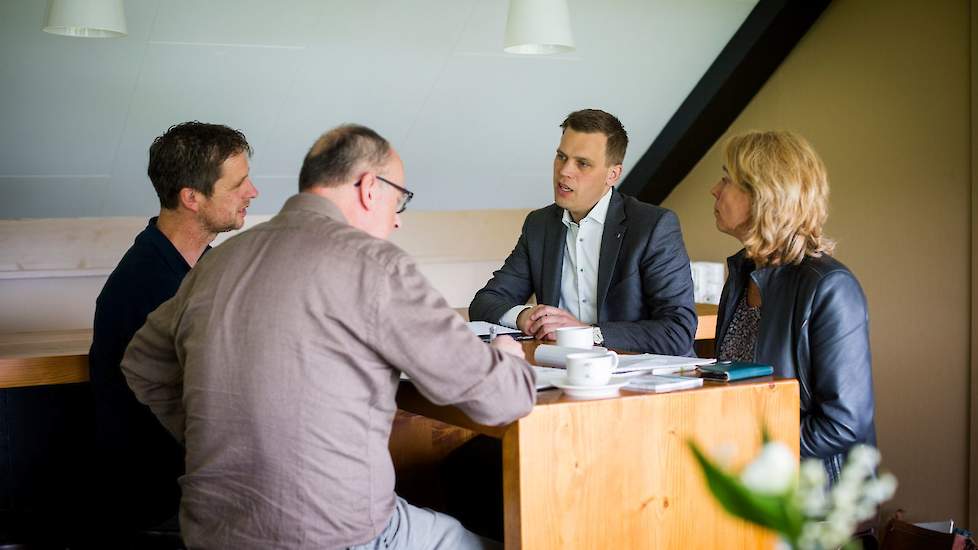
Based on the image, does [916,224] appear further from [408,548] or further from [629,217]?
[408,548]

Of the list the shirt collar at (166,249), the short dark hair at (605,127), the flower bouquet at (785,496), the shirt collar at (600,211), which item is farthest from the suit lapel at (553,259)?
the flower bouquet at (785,496)

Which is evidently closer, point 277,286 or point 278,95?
point 277,286

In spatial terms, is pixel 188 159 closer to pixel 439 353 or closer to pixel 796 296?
pixel 439 353

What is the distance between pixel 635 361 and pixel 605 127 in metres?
1.16

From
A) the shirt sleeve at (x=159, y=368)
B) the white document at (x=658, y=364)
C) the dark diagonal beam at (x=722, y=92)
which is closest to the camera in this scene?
the shirt sleeve at (x=159, y=368)

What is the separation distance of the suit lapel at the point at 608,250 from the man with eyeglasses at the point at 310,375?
132 centimetres

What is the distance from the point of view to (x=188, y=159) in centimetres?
262

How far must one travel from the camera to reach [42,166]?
3.98m

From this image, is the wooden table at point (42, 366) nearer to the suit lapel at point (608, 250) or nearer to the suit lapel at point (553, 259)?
the suit lapel at point (553, 259)

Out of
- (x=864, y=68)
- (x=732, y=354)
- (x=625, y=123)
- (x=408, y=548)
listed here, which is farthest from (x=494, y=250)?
(x=408, y=548)

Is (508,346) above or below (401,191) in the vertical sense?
below

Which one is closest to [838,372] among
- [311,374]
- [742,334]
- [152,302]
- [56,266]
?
[742,334]

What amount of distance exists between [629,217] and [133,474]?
1.56 m

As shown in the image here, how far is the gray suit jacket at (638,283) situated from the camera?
2811 mm
